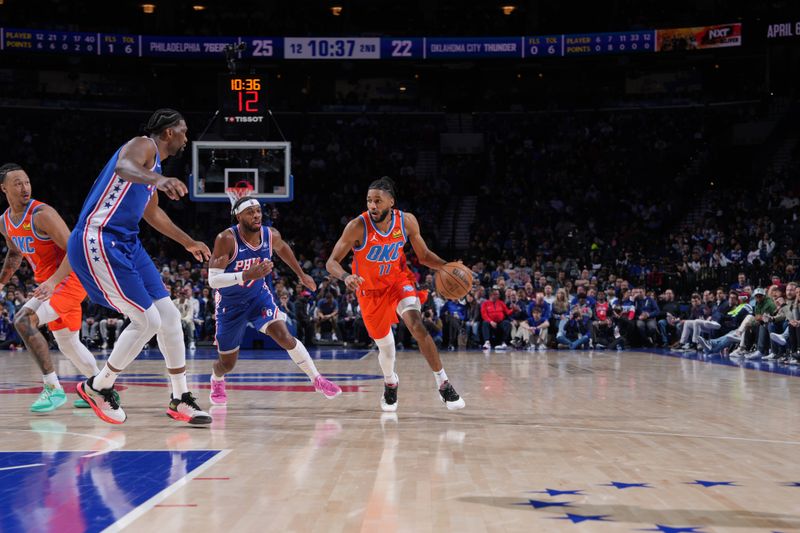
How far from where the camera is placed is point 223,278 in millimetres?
6953

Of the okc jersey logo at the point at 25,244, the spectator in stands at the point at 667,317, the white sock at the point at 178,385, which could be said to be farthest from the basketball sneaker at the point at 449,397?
the spectator in stands at the point at 667,317

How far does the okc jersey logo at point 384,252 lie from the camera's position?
23.9ft

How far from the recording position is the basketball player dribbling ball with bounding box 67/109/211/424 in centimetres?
589

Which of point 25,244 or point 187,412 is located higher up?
point 25,244

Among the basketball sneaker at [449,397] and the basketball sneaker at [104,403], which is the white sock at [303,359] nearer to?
the basketball sneaker at [449,397]

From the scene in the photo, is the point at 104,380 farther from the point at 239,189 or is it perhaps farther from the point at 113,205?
the point at 239,189

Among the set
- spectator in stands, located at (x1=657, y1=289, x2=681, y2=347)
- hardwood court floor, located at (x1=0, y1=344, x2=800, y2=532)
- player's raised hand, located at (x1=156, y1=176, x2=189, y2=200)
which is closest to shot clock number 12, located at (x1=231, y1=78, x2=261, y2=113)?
spectator in stands, located at (x1=657, y1=289, x2=681, y2=347)

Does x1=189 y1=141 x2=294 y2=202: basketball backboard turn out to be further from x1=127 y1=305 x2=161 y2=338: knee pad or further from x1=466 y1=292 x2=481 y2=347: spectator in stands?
x1=127 y1=305 x2=161 y2=338: knee pad

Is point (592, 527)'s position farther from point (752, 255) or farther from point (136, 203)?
point (752, 255)

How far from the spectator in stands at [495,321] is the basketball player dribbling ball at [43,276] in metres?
10.9

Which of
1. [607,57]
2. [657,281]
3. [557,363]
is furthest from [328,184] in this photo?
[557,363]

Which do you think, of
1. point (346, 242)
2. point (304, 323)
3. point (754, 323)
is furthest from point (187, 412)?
point (304, 323)

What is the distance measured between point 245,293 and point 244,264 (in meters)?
0.28

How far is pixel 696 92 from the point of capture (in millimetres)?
29656
